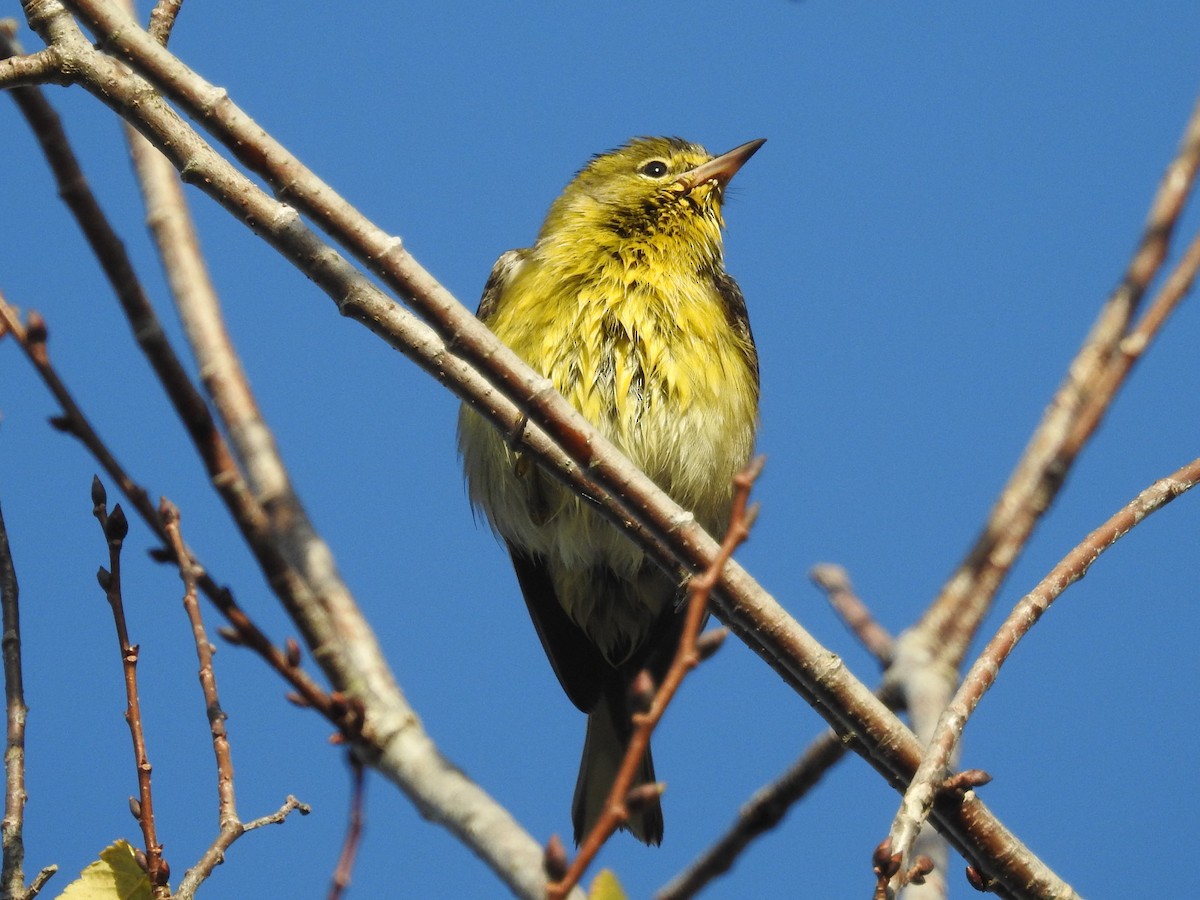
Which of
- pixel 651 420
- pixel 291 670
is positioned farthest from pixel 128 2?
pixel 291 670

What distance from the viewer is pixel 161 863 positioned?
2.30 m

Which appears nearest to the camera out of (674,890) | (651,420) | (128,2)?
(674,890)

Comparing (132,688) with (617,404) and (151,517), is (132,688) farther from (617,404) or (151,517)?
(617,404)

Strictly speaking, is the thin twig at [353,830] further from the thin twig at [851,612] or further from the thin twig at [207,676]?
the thin twig at [851,612]

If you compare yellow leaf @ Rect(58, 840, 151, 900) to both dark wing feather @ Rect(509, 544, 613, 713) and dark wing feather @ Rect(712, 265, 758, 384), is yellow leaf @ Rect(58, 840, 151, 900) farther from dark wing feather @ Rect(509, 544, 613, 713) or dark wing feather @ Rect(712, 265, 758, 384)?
dark wing feather @ Rect(712, 265, 758, 384)

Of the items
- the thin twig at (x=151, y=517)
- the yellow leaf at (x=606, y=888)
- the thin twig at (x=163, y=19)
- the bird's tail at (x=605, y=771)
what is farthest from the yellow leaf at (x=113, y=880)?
the bird's tail at (x=605, y=771)

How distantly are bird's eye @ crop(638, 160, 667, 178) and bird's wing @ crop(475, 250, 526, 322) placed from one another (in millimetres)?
685

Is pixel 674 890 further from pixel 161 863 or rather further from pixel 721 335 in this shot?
pixel 721 335

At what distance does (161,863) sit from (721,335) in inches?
137

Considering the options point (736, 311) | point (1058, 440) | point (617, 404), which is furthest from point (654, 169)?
point (1058, 440)

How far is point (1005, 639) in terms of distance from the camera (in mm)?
2615

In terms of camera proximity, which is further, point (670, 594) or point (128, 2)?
point (670, 594)

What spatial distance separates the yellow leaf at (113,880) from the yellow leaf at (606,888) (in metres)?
0.98

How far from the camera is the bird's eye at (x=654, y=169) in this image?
595 centimetres
